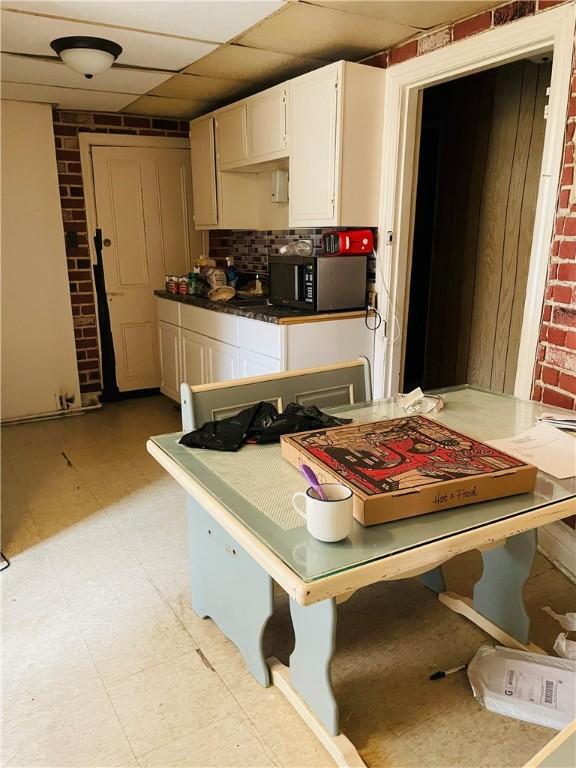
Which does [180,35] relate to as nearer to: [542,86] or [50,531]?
[542,86]

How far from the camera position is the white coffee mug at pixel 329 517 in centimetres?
108

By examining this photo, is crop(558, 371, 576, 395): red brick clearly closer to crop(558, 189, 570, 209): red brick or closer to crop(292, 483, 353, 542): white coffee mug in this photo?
crop(558, 189, 570, 209): red brick

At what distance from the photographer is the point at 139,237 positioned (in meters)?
4.48

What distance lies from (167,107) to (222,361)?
6.28 feet

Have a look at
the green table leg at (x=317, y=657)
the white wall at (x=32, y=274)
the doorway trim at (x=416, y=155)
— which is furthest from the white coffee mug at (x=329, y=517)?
the white wall at (x=32, y=274)

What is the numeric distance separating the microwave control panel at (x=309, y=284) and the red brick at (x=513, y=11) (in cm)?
131

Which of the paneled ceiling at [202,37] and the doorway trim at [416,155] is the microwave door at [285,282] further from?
the paneled ceiling at [202,37]

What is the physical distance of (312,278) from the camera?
2.98 metres

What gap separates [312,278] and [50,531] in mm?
1785

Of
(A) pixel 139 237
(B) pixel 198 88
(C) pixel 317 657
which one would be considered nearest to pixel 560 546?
(C) pixel 317 657

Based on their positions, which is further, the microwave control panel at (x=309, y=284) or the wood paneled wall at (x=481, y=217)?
the wood paneled wall at (x=481, y=217)

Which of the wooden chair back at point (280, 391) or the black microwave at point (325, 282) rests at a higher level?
the black microwave at point (325, 282)

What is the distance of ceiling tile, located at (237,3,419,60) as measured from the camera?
2.34 m

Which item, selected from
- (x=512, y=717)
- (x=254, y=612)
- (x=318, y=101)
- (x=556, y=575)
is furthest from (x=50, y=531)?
(x=318, y=101)
